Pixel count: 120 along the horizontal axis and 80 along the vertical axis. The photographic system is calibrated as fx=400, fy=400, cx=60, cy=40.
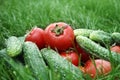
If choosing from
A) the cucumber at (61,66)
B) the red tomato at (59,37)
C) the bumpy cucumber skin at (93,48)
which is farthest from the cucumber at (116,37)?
the cucumber at (61,66)

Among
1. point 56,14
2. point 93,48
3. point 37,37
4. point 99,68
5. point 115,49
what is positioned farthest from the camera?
point 56,14

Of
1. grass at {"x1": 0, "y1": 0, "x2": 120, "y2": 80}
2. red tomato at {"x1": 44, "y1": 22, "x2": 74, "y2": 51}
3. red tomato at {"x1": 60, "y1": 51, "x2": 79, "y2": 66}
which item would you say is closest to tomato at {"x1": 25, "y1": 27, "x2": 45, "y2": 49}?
red tomato at {"x1": 44, "y1": 22, "x2": 74, "y2": 51}

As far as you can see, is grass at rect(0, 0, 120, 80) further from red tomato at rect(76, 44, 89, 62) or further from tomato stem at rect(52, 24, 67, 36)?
red tomato at rect(76, 44, 89, 62)

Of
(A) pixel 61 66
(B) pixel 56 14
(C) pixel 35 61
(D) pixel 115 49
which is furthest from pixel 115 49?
(B) pixel 56 14

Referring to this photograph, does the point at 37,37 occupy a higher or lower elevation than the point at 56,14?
higher

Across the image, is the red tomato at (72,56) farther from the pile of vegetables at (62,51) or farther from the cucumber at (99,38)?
the cucumber at (99,38)

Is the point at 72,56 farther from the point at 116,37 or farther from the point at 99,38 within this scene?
the point at 116,37

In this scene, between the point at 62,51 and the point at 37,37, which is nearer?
the point at 62,51
